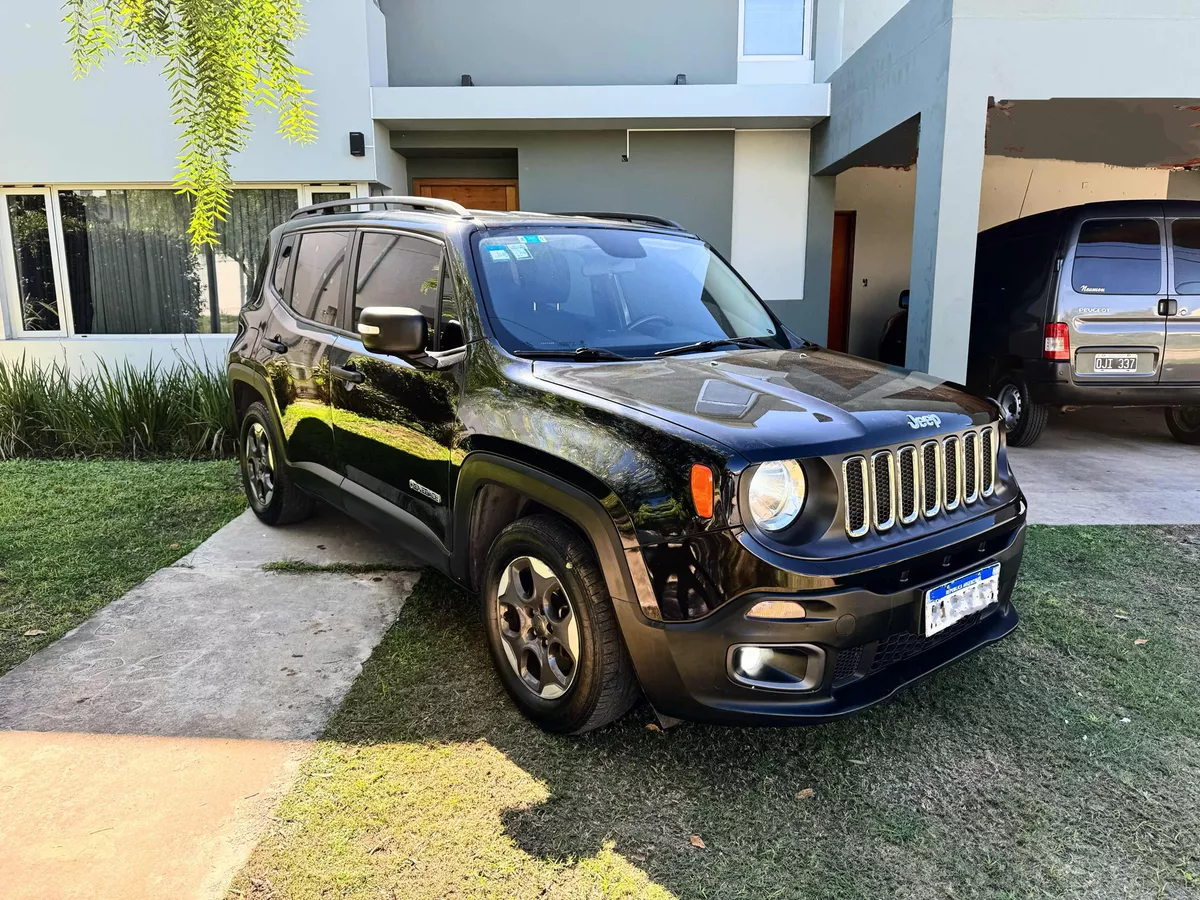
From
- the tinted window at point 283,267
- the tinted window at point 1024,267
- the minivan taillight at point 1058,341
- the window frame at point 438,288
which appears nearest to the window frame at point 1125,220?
the tinted window at point 1024,267

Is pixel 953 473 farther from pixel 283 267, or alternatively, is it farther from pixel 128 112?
pixel 128 112

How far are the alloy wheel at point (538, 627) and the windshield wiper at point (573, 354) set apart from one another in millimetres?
786

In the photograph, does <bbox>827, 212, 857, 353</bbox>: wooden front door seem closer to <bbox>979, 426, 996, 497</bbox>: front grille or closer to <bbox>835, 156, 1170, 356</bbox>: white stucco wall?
<bbox>835, 156, 1170, 356</bbox>: white stucco wall

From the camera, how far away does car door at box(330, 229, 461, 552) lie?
3.35 meters

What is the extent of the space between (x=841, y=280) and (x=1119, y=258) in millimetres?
5684

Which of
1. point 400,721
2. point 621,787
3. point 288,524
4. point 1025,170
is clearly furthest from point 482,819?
point 1025,170

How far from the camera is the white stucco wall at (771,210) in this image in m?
10.0

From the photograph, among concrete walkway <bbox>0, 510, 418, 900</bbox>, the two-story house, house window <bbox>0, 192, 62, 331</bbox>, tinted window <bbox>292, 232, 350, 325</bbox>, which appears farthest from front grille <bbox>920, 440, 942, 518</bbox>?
house window <bbox>0, 192, 62, 331</bbox>

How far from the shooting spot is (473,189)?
35.4ft

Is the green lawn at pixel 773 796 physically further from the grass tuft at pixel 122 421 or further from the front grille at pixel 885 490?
the grass tuft at pixel 122 421

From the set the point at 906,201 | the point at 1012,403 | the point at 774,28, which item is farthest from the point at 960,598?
the point at 906,201

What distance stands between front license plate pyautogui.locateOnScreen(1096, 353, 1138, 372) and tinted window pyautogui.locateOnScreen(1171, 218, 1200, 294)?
2.23ft

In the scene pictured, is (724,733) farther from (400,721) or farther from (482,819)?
(400,721)

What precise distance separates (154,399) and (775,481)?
708 centimetres
